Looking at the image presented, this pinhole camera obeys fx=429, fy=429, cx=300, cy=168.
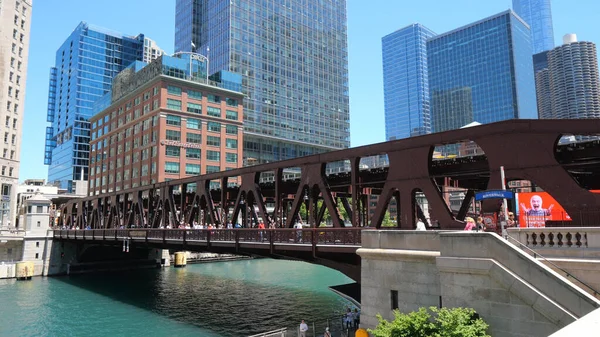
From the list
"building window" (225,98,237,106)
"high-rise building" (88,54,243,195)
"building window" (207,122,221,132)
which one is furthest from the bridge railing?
"building window" (225,98,237,106)

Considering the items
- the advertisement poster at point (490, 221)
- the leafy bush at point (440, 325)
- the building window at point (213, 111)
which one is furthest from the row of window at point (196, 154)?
the leafy bush at point (440, 325)

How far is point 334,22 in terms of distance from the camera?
16725 cm

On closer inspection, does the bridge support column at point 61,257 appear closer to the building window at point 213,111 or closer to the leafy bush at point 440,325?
the building window at point 213,111

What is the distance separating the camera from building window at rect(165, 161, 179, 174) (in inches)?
3815

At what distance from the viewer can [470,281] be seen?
50.0ft

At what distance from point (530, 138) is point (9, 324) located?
39830 mm

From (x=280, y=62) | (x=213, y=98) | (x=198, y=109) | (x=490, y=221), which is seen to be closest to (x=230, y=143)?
(x=198, y=109)

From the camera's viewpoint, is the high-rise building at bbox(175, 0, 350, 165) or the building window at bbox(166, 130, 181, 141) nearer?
the building window at bbox(166, 130, 181, 141)

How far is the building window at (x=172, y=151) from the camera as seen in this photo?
97500mm

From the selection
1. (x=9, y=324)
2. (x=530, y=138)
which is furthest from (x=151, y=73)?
(x=530, y=138)

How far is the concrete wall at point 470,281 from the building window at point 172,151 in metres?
84.7

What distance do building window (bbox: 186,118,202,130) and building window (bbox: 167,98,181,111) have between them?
12.3 ft

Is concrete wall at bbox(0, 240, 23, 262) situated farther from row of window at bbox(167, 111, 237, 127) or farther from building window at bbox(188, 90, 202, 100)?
Answer: building window at bbox(188, 90, 202, 100)

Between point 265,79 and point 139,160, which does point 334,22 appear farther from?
point 139,160
